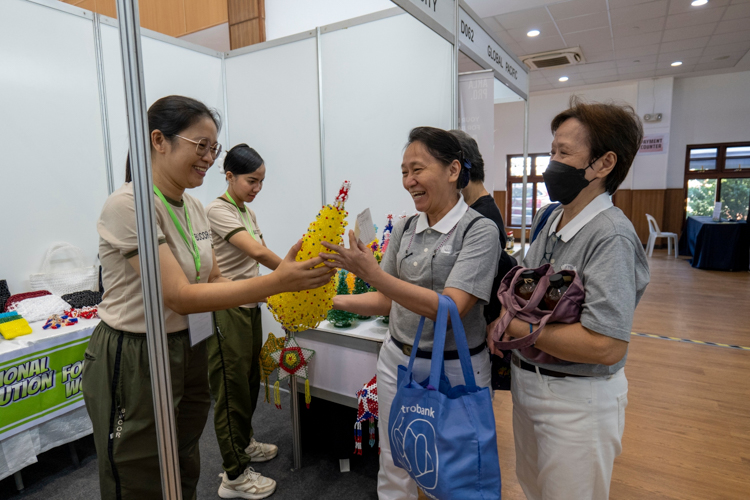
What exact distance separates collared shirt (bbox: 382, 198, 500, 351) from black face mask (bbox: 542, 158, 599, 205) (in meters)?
0.22

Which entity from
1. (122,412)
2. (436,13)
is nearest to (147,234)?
(122,412)

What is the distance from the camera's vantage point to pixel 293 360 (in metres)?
2.22

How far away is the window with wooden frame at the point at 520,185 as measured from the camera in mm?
11367

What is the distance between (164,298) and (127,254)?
0.15 m

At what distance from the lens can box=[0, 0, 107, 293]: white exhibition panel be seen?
4.12ft

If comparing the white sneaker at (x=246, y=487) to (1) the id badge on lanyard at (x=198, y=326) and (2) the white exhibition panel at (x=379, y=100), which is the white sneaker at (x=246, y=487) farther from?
(2) the white exhibition panel at (x=379, y=100)

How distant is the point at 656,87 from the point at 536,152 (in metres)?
2.88

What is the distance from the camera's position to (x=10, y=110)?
4.25ft

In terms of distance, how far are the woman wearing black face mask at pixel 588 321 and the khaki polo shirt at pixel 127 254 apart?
0.94m

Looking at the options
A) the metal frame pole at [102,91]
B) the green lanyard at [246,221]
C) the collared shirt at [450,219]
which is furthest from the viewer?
the green lanyard at [246,221]

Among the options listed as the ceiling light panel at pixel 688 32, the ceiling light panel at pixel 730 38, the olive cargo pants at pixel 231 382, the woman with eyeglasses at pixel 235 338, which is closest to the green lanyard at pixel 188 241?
the woman with eyeglasses at pixel 235 338

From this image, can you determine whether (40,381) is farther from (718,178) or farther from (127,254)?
(718,178)

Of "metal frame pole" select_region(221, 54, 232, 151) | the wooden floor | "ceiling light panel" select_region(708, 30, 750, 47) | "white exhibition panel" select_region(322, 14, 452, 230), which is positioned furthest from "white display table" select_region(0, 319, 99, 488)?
"ceiling light panel" select_region(708, 30, 750, 47)

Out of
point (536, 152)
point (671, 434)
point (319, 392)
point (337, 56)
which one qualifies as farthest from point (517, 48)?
point (319, 392)
